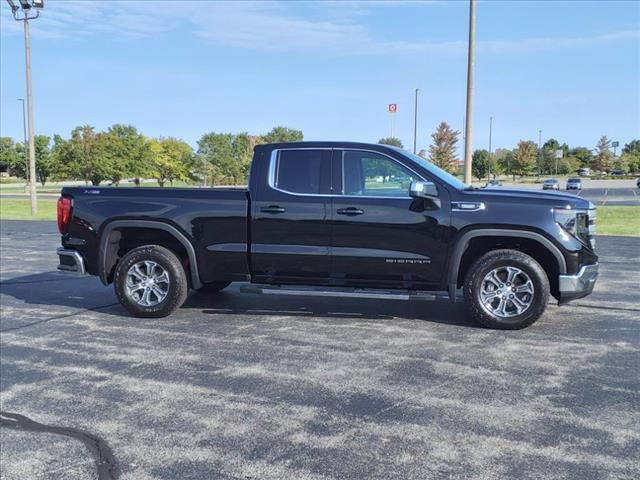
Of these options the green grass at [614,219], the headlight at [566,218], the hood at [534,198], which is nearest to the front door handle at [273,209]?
the hood at [534,198]

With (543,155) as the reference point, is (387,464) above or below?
below

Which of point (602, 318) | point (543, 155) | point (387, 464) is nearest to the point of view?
point (387, 464)

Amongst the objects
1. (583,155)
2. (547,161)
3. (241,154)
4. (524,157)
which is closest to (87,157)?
(241,154)

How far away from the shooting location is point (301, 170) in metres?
6.18

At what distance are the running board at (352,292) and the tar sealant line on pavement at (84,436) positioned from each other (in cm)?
270

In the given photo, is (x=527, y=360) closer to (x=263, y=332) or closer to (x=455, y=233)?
(x=455, y=233)

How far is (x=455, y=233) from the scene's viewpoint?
5746 millimetres

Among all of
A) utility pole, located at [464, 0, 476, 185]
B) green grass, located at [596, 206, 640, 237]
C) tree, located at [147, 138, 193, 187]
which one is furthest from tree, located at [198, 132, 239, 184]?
utility pole, located at [464, 0, 476, 185]

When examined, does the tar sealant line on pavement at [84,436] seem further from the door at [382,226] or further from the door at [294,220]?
the door at [382,226]

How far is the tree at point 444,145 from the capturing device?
192 feet

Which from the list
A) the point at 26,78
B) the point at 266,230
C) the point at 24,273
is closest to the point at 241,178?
the point at 26,78

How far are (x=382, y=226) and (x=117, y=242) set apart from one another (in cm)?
307

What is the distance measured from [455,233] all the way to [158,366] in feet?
10.1

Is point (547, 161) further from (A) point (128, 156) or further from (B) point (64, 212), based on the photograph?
(B) point (64, 212)
